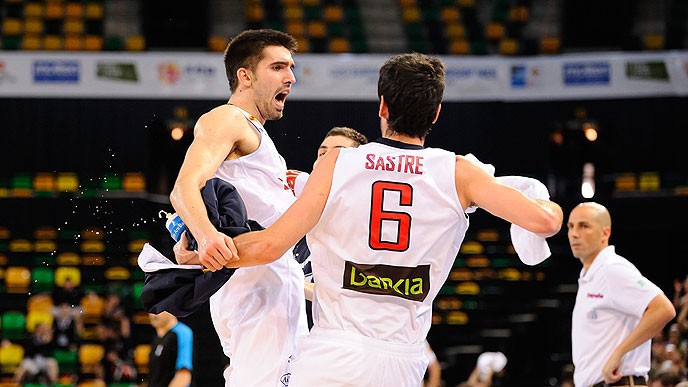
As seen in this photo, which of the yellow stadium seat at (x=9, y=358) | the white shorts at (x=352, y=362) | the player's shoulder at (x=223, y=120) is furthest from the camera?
the yellow stadium seat at (x=9, y=358)

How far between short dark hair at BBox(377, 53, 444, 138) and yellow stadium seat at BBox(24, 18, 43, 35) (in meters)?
18.5

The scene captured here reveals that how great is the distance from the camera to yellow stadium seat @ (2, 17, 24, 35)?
20.8 metres

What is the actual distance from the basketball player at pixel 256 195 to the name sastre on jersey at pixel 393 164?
960mm

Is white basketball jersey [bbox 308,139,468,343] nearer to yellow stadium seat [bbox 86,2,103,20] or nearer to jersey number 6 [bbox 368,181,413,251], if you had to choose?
jersey number 6 [bbox 368,181,413,251]

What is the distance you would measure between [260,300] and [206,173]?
31.5 inches

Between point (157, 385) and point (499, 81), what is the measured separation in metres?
12.0

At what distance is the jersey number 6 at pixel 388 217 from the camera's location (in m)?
4.12

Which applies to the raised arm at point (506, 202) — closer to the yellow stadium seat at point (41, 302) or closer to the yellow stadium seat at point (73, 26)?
the yellow stadium seat at point (41, 302)

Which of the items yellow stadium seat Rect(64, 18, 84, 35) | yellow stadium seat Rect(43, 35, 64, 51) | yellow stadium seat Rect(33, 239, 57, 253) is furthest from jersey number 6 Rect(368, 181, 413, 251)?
yellow stadium seat Rect(64, 18, 84, 35)

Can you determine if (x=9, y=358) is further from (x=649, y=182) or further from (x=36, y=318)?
(x=649, y=182)

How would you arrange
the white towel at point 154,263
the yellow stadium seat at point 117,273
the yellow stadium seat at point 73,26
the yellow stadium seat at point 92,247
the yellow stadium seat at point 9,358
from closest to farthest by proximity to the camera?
the white towel at point 154,263, the yellow stadium seat at point 9,358, the yellow stadium seat at point 117,273, the yellow stadium seat at point 92,247, the yellow stadium seat at point 73,26

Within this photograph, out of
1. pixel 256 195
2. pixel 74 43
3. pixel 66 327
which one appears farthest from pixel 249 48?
pixel 74 43

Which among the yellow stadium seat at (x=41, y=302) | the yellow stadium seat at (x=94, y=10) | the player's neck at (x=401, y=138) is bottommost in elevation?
the player's neck at (x=401, y=138)

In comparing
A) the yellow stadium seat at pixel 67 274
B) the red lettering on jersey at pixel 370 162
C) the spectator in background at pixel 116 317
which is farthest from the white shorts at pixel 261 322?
the yellow stadium seat at pixel 67 274
